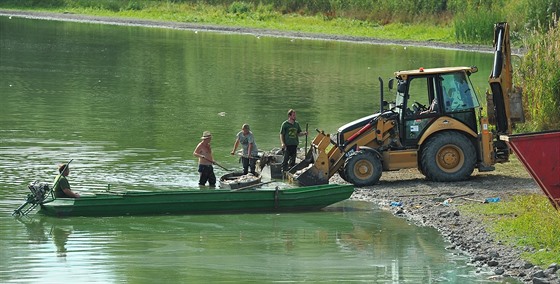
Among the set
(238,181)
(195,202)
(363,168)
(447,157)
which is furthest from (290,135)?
(195,202)

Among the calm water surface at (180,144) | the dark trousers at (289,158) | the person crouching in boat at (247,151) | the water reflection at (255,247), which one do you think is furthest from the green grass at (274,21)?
the water reflection at (255,247)

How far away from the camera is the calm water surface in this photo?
18703 millimetres

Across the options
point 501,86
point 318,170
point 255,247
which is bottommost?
point 255,247

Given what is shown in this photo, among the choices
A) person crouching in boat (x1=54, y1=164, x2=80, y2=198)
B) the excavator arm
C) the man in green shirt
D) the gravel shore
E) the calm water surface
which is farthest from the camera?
the man in green shirt

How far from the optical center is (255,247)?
20.0 m

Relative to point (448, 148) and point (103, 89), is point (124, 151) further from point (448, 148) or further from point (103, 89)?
point (103, 89)

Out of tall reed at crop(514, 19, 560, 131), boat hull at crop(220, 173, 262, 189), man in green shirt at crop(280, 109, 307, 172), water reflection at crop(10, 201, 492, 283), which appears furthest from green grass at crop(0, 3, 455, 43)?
water reflection at crop(10, 201, 492, 283)

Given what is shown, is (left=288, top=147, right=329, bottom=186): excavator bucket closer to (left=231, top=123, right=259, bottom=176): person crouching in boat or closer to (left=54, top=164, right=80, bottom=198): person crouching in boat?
(left=231, top=123, right=259, bottom=176): person crouching in boat

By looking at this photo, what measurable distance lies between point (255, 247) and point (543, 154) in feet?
17.0

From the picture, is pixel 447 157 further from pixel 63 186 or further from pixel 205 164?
pixel 63 186

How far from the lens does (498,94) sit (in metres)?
24.8

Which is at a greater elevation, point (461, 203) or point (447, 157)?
point (447, 157)

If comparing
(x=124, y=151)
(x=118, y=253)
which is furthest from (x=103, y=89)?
(x=118, y=253)

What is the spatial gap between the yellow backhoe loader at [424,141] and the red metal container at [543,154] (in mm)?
3747
